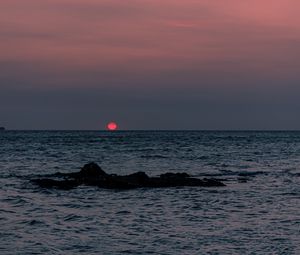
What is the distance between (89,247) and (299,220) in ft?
31.9

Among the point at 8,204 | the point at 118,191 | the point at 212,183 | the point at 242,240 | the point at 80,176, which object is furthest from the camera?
the point at 80,176

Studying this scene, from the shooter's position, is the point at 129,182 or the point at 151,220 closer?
the point at 151,220

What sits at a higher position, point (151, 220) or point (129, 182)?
point (129, 182)

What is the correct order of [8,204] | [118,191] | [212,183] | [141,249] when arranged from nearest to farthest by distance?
[141,249]
[8,204]
[118,191]
[212,183]

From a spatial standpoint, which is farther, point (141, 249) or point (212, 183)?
point (212, 183)

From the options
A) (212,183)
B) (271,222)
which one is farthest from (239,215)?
(212,183)

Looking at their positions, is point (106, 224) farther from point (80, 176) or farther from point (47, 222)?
point (80, 176)

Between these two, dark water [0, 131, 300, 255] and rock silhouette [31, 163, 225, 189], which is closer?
dark water [0, 131, 300, 255]

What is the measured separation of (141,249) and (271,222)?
7.21m

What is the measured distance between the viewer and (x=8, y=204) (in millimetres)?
27938

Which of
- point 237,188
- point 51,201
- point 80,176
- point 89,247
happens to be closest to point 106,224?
point 89,247

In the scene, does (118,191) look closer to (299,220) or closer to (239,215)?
(239,215)

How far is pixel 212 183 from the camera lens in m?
37.4

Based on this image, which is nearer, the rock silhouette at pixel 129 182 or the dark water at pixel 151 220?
the dark water at pixel 151 220
